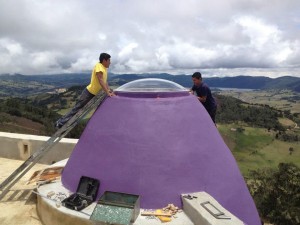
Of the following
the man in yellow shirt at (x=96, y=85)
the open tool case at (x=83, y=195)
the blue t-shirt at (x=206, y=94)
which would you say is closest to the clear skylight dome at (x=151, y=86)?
the man in yellow shirt at (x=96, y=85)

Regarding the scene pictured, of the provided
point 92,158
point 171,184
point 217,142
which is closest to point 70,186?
point 92,158

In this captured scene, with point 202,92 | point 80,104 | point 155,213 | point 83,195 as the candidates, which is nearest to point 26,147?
point 80,104

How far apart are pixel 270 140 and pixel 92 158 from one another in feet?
296

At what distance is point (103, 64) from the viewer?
700 centimetres

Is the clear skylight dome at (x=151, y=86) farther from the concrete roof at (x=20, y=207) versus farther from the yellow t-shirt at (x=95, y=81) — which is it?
the concrete roof at (x=20, y=207)

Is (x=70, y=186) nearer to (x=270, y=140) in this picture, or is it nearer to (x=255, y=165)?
(x=255, y=165)

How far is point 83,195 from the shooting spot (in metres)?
5.93

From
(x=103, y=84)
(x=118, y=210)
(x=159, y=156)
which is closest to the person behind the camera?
(x=118, y=210)

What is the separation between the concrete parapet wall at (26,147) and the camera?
10.6m

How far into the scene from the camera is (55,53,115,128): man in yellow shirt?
6.77 meters

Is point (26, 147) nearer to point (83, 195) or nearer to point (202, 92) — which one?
point (83, 195)

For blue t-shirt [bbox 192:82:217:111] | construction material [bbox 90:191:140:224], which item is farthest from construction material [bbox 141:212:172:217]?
blue t-shirt [bbox 192:82:217:111]

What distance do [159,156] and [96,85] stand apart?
231cm

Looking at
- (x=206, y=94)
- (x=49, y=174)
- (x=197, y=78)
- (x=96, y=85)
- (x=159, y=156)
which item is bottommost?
(x=49, y=174)
